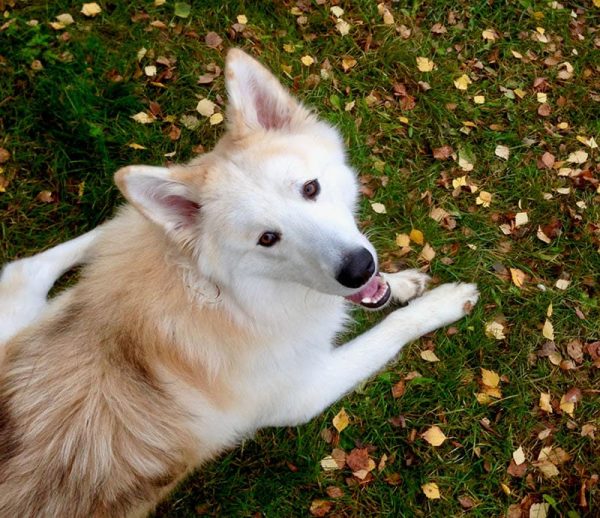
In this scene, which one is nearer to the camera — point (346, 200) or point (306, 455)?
point (346, 200)

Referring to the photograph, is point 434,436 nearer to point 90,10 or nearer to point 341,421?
point 341,421

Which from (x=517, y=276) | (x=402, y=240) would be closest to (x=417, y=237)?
(x=402, y=240)

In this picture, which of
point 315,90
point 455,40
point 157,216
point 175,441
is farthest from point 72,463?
point 455,40

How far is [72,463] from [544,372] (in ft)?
9.39

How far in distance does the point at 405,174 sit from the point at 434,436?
74.6 inches

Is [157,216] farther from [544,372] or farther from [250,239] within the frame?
[544,372]

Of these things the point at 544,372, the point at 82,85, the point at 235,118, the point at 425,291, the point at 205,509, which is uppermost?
the point at 235,118

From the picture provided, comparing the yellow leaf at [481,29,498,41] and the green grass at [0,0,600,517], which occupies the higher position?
the yellow leaf at [481,29,498,41]

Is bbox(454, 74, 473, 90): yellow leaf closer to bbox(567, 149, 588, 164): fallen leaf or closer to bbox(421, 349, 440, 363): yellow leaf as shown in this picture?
bbox(567, 149, 588, 164): fallen leaf

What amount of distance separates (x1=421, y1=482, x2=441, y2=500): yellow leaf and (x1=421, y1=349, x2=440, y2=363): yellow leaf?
76 centimetres

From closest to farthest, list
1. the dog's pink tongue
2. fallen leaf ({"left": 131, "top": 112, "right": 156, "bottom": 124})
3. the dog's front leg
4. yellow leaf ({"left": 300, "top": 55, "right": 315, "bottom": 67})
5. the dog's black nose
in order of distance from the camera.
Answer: the dog's black nose, the dog's pink tongue, the dog's front leg, fallen leaf ({"left": 131, "top": 112, "right": 156, "bottom": 124}), yellow leaf ({"left": 300, "top": 55, "right": 315, "bottom": 67})

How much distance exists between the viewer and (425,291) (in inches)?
138

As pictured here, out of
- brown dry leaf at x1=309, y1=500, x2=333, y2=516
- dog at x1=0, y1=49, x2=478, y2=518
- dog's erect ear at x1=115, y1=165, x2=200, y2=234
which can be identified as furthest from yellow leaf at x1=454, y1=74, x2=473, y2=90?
brown dry leaf at x1=309, y1=500, x2=333, y2=516

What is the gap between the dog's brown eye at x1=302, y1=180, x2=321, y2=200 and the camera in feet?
7.19
